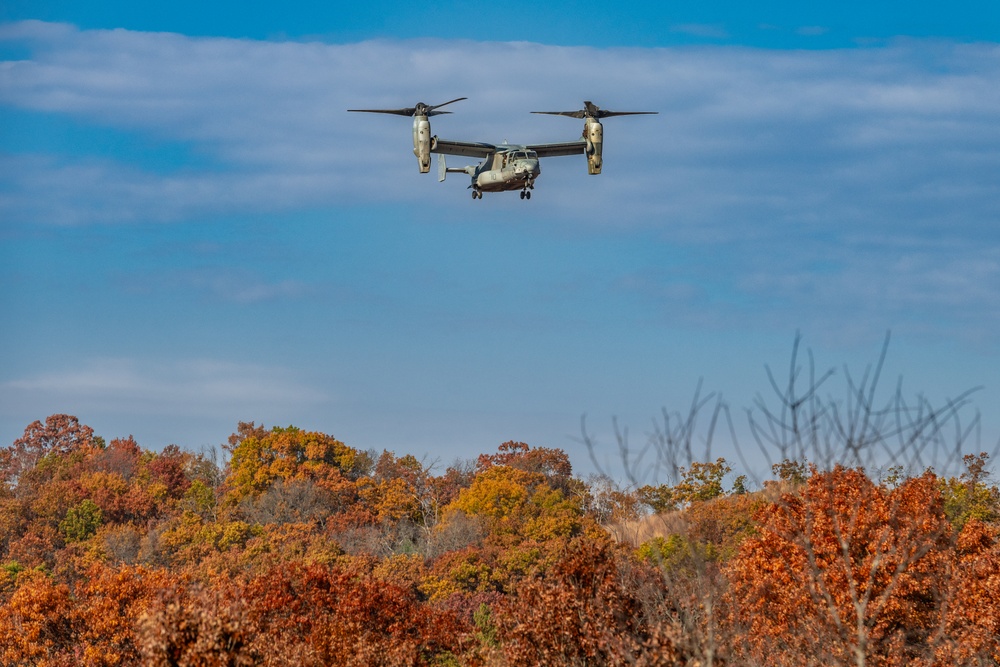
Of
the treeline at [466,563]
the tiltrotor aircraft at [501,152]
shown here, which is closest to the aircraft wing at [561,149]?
the tiltrotor aircraft at [501,152]

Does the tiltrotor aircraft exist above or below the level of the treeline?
above

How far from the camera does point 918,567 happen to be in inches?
1341

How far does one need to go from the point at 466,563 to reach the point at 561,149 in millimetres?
28011

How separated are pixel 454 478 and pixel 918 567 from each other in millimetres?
73944

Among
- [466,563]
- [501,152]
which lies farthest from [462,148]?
[466,563]

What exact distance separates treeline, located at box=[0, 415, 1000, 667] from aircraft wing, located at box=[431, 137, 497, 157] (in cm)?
1500

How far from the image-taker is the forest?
809 inches

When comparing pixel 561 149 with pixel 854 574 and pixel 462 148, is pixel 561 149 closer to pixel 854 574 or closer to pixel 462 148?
pixel 462 148

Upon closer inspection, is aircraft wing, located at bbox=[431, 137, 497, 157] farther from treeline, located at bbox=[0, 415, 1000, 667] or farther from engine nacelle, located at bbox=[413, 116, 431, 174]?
treeline, located at bbox=[0, 415, 1000, 667]

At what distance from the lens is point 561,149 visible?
159 feet

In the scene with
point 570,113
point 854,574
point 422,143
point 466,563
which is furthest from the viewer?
point 466,563

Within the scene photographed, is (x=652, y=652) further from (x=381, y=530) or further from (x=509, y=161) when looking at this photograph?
(x=381, y=530)

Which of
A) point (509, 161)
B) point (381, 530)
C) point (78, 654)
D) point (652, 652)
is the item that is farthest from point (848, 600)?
point (381, 530)

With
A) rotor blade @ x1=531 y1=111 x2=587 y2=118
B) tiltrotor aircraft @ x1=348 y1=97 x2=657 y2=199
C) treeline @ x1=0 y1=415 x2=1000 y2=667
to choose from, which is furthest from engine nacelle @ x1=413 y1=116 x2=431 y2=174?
treeline @ x1=0 y1=415 x2=1000 y2=667
